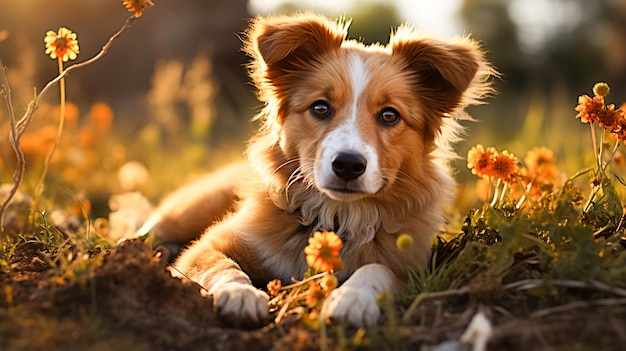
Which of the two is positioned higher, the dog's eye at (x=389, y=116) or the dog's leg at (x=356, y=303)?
the dog's eye at (x=389, y=116)

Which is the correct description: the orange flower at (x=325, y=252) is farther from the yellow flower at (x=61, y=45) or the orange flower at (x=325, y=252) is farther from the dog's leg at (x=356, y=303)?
the yellow flower at (x=61, y=45)

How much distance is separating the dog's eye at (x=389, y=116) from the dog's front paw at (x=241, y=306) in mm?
1218

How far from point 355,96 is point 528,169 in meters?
1.29

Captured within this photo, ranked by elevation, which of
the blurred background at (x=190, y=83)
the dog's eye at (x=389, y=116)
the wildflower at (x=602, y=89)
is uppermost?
the wildflower at (x=602, y=89)

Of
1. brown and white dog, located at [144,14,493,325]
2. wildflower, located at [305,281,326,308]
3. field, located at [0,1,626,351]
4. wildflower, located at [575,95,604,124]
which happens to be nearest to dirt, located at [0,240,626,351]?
field, located at [0,1,626,351]

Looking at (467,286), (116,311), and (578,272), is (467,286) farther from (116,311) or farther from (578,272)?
(116,311)

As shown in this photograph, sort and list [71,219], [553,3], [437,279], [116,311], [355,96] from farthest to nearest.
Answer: [553,3] → [71,219] → [355,96] → [437,279] → [116,311]

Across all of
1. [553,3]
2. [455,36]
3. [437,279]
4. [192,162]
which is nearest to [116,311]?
[437,279]

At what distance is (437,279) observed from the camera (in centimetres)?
299

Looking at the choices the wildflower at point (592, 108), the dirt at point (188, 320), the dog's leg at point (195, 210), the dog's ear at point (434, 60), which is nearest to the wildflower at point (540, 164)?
the dog's ear at point (434, 60)

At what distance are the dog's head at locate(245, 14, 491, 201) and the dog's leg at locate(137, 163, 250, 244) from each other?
39.3 inches

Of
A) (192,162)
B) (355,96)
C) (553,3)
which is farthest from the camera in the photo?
(553,3)

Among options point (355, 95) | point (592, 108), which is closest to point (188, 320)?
point (355, 95)

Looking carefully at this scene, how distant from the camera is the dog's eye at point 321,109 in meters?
3.67
